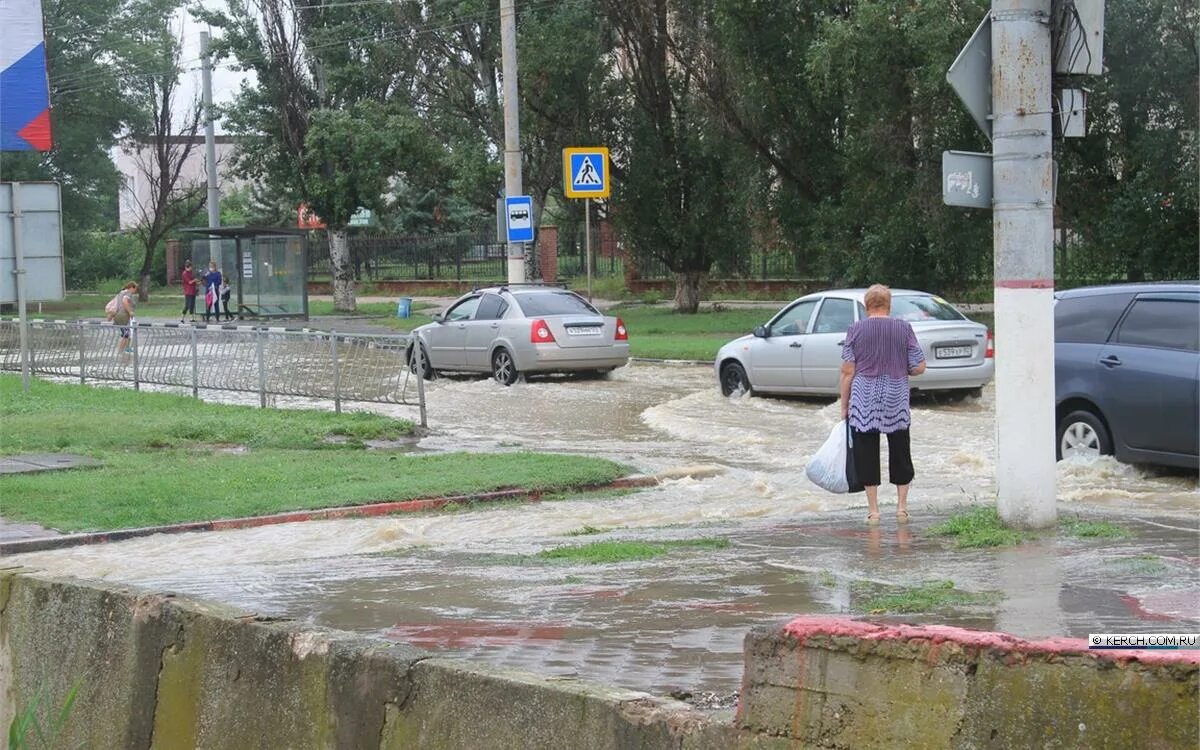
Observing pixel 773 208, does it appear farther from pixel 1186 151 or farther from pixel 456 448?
pixel 456 448

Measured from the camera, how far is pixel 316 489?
1323 cm

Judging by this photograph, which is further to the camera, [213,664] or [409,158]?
[409,158]

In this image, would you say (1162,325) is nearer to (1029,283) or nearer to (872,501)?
(872,501)

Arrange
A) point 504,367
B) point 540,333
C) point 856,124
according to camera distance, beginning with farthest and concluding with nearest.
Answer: point 856,124 → point 504,367 → point 540,333

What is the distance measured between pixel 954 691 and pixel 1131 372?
32.5 ft

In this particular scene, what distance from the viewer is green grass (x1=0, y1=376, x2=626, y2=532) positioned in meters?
12.4

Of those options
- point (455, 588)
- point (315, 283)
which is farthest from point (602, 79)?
point (455, 588)

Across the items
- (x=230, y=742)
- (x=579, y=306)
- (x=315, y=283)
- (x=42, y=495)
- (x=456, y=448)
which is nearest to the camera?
(x=230, y=742)

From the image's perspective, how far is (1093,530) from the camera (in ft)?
32.8

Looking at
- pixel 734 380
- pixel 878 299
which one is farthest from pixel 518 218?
pixel 878 299

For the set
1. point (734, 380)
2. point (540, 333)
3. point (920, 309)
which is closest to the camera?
point (920, 309)

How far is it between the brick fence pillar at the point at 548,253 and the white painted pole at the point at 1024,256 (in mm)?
40545

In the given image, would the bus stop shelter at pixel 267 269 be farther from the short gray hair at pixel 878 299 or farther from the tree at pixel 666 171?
the short gray hair at pixel 878 299

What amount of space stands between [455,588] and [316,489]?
4554 mm
